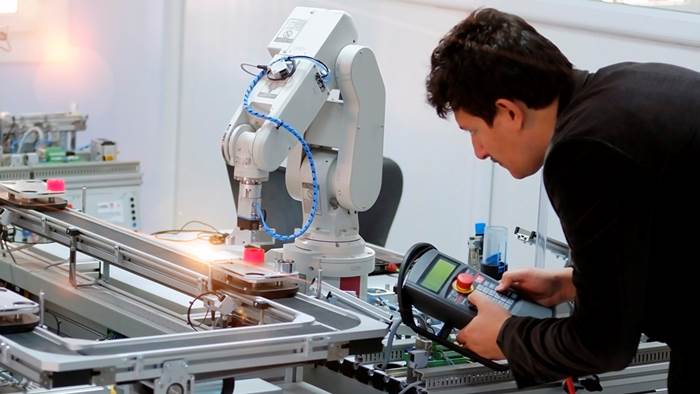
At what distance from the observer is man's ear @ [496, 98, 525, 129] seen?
180 cm

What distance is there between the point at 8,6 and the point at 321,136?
358cm

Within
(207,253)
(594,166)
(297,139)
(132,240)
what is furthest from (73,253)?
(594,166)

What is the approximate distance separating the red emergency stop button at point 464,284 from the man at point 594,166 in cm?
19

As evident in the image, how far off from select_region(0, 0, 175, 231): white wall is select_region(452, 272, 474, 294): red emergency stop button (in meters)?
4.42

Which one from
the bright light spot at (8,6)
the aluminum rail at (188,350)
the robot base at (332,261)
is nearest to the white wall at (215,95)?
the bright light spot at (8,6)

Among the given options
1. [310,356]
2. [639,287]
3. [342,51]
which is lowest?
[310,356]

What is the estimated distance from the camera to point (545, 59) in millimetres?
1809

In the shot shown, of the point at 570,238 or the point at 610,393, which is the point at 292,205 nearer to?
the point at 610,393

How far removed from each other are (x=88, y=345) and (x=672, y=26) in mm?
2816

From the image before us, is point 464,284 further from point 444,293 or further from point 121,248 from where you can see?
point 121,248

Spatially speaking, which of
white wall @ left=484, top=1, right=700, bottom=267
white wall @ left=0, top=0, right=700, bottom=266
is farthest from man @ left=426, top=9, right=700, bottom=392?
white wall @ left=0, top=0, right=700, bottom=266

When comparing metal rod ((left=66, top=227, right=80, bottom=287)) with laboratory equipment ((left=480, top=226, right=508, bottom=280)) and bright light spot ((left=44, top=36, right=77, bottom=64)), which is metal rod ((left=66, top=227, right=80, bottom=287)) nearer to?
laboratory equipment ((left=480, top=226, right=508, bottom=280))

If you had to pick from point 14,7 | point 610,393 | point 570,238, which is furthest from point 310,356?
point 14,7

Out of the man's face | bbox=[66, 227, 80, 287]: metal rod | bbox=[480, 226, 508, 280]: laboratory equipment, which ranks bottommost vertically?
bbox=[66, 227, 80, 287]: metal rod
